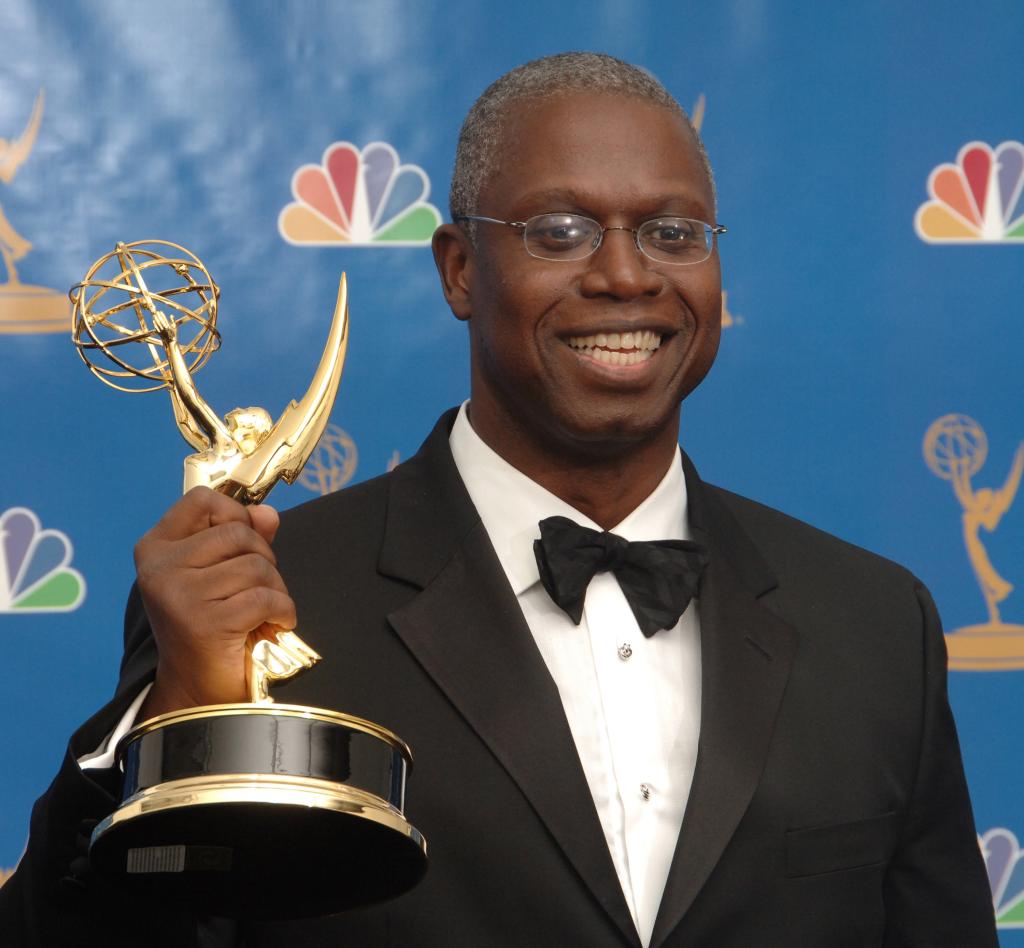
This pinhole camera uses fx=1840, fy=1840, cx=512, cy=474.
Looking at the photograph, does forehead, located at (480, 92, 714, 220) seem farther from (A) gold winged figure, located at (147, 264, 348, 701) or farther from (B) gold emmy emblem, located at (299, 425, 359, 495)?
(B) gold emmy emblem, located at (299, 425, 359, 495)

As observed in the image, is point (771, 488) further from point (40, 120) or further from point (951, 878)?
point (40, 120)

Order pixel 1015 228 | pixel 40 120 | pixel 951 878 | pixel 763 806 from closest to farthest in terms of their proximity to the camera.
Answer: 1. pixel 763 806
2. pixel 951 878
3. pixel 40 120
4. pixel 1015 228

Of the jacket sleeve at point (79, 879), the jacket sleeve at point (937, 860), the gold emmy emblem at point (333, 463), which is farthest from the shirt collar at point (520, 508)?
the gold emmy emblem at point (333, 463)

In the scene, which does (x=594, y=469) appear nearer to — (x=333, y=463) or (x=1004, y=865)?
(x=333, y=463)

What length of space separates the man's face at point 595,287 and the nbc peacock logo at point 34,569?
94 centimetres

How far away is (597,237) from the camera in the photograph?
2.16m

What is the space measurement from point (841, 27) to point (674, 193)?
3.28 ft

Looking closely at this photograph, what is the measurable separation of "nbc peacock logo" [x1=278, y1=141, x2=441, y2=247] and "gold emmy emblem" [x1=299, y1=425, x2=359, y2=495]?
0.31 metres

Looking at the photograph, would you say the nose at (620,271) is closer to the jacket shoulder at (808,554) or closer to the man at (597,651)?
the man at (597,651)

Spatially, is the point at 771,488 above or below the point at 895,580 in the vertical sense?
above

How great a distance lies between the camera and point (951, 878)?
2.28 m

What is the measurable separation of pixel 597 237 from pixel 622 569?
1.30 ft

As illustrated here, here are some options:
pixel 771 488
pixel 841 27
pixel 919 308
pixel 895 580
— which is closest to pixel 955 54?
pixel 841 27

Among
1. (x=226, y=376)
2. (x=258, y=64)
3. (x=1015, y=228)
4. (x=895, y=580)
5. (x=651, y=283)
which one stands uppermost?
(x=258, y=64)
